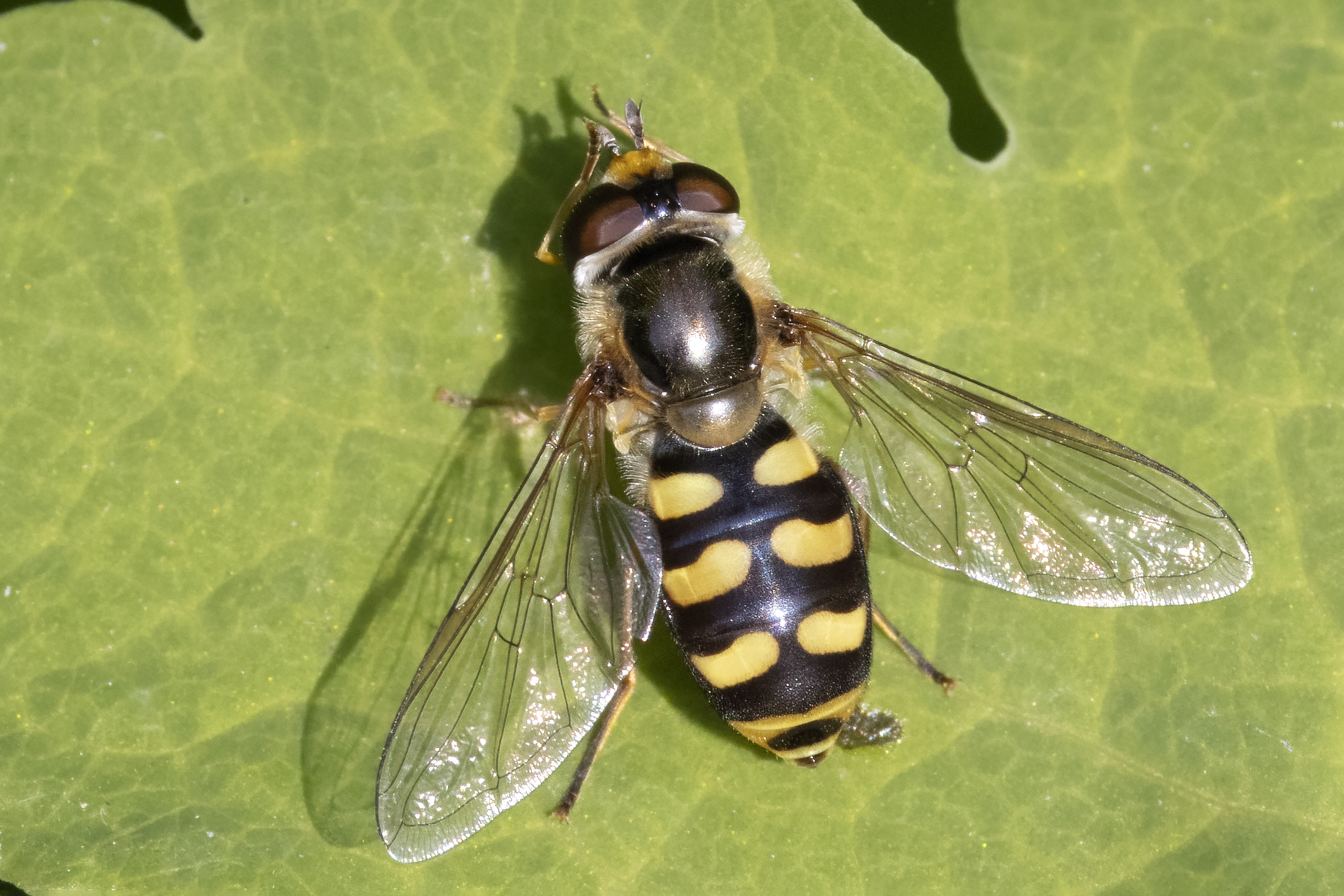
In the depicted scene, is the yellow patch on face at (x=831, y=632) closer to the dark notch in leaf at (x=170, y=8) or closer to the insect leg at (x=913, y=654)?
the insect leg at (x=913, y=654)

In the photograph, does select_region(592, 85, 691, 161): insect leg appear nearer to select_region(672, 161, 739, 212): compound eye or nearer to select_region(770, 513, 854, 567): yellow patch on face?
select_region(672, 161, 739, 212): compound eye

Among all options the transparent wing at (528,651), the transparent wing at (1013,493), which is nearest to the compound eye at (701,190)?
the transparent wing at (1013,493)

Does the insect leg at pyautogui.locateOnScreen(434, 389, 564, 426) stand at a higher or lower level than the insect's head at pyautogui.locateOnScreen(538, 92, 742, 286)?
lower

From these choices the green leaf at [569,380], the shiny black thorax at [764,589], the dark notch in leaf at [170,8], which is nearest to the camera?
the shiny black thorax at [764,589]

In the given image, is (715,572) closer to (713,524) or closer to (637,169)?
(713,524)

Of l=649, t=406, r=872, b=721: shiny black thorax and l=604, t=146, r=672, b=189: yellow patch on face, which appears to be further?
l=604, t=146, r=672, b=189: yellow patch on face

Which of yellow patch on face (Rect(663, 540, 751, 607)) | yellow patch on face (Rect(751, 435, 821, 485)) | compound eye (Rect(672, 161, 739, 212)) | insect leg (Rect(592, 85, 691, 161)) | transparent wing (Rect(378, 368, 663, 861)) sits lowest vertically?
transparent wing (Rect(378, 368, 663, 861))

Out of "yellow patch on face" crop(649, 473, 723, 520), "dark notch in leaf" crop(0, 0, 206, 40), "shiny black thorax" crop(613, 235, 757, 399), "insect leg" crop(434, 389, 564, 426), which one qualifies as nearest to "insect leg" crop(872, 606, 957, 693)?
"yellow patch on face" crop(649, 473, 723, 520)
